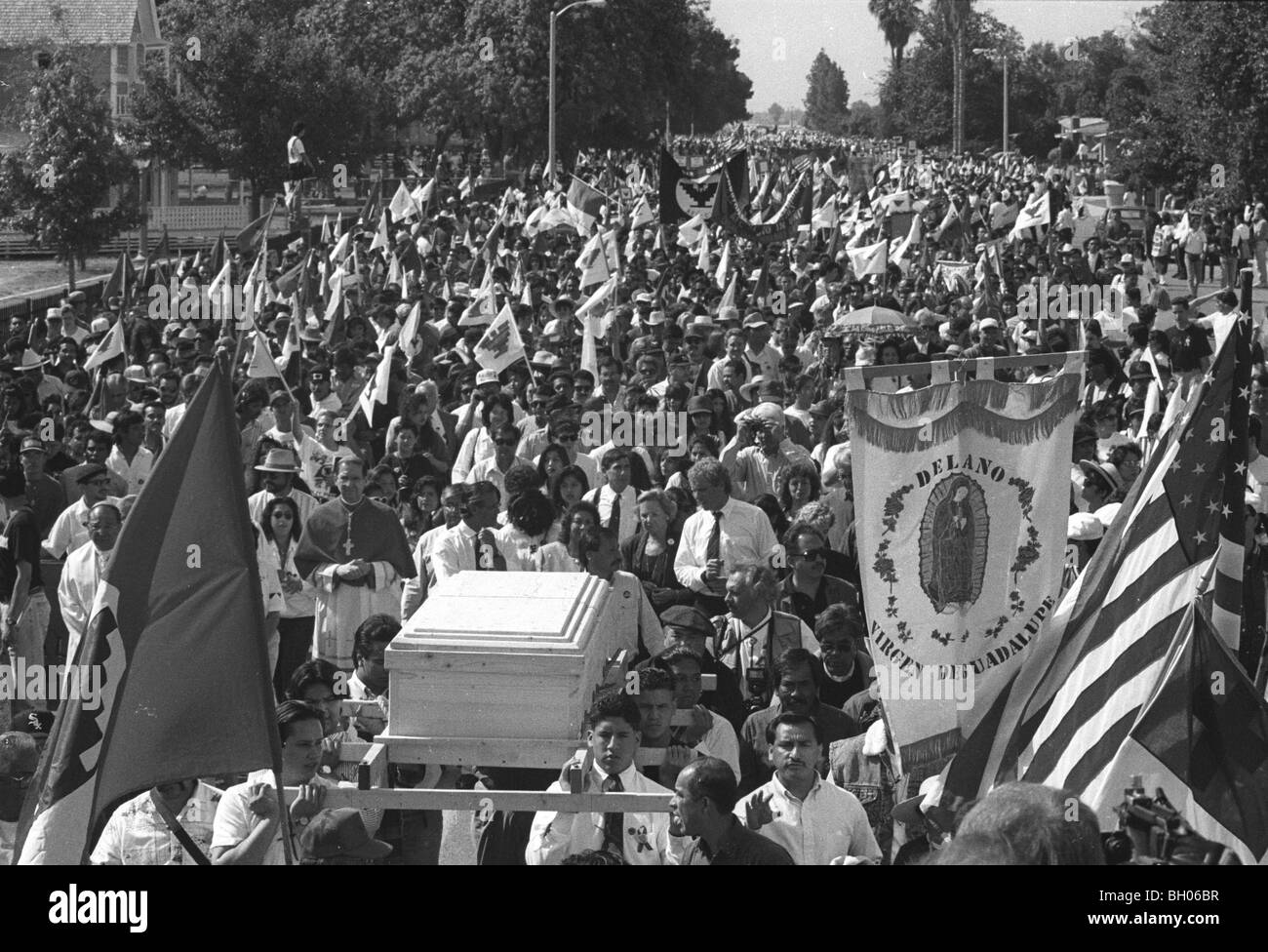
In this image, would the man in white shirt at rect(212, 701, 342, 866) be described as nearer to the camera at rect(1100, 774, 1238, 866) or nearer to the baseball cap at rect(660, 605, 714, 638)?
the baseball cap at rect(660, 605, 714, 638)

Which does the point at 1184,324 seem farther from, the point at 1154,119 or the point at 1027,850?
the point at 1154,119

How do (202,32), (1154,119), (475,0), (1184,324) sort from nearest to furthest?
(1184,324)
(1154,119)
(202,32)
(475,0)

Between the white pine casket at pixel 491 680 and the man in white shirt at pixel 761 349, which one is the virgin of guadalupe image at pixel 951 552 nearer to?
the white pine casket at pixel 491 680

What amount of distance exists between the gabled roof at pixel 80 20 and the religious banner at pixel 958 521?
49.4m

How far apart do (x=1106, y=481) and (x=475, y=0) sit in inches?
1983

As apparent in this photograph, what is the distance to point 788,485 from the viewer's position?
34.7 feet

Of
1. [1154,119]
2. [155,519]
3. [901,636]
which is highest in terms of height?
[1154,119]

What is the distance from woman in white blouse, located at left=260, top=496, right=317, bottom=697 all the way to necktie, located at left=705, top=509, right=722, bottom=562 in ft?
6.24

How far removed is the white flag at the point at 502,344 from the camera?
14828 mm

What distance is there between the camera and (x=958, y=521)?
6.63m

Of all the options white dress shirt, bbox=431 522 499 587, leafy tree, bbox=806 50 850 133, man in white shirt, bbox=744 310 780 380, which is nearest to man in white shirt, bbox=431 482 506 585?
white dress shirt, bbox=431 522 499 587

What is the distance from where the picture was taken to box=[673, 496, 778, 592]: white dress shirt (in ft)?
30.9

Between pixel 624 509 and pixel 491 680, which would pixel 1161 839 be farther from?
→ pixel 624 509

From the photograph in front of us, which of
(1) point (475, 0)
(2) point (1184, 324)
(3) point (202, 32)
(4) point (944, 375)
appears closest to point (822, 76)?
(1) point (475, 0)
